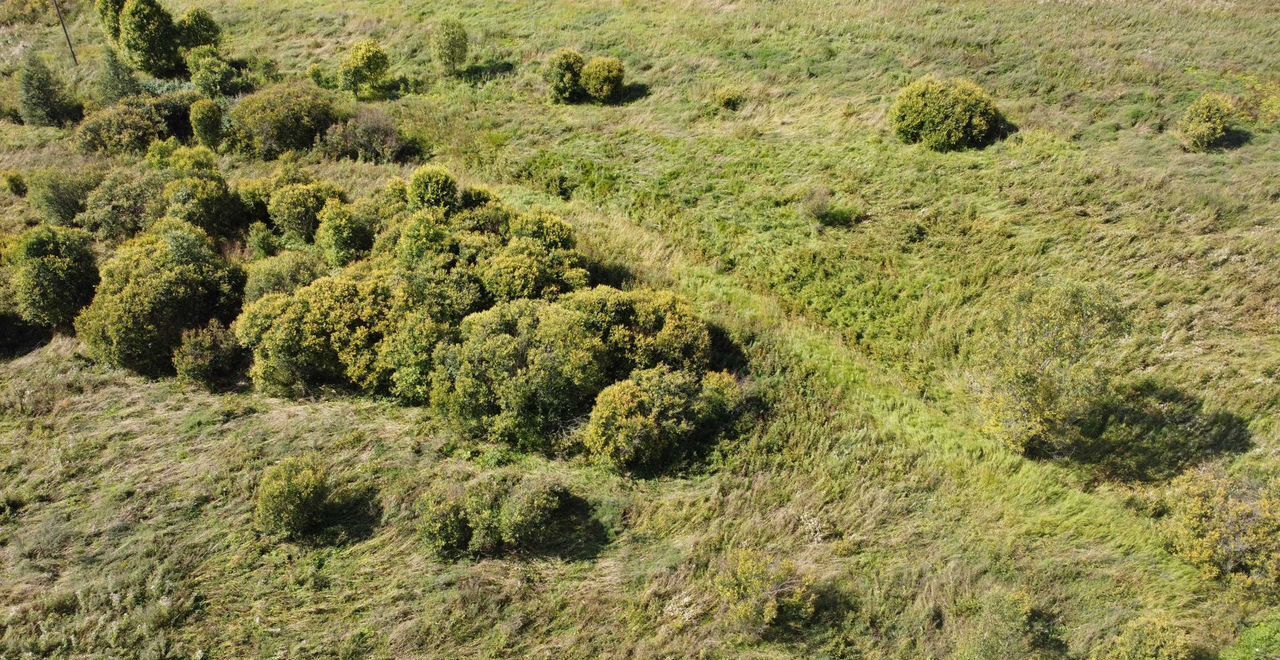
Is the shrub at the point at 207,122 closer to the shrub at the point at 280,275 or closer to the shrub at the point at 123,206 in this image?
the shrub at the point at 123,206

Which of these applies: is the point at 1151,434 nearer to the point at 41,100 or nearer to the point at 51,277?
the point at 51,277

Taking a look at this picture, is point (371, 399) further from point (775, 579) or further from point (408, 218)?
point (775, 579)

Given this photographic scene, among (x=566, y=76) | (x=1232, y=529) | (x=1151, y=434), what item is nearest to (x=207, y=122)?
(x=566, y=76)

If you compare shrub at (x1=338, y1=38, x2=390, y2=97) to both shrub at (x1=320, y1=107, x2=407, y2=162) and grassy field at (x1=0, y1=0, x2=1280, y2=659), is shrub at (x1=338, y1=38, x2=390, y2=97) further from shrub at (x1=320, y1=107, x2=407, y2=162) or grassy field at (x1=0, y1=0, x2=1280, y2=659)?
grassy field at (x1=0, y1=0, x2=1280, y2=659)

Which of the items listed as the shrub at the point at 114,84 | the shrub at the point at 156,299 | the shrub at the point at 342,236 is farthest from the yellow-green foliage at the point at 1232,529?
the shrub at the point at 114,84

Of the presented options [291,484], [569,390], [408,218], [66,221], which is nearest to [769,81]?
[408,218]

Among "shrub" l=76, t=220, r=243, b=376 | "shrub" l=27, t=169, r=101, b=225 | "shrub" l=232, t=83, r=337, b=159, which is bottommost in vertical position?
"shrub" l=76, t=220, r=243, b=376

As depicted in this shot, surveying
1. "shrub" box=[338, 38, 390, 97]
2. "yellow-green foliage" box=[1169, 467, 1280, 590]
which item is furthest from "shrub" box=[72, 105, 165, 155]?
"yellow-green foliage" box=[1169, 467, 1280, 590]
